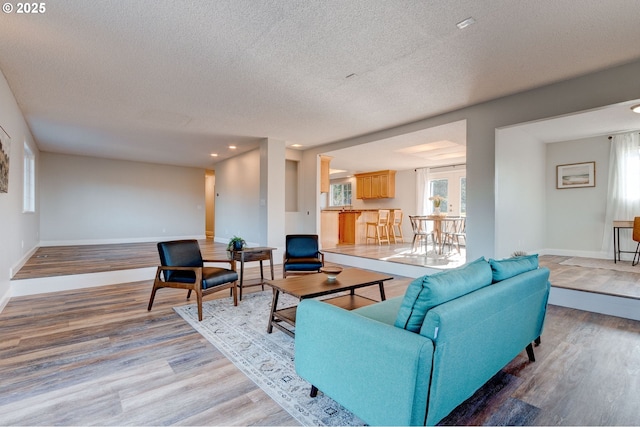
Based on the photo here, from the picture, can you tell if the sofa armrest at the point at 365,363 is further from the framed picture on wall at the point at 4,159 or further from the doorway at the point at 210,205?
the doorway at the point at 210,205

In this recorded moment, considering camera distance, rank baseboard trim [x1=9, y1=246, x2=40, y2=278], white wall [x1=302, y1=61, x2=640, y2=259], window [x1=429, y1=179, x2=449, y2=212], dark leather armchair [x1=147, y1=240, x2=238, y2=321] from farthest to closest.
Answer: window [x1=429, y1=179, x2=449, y2=212] < baseboard trim [x1=9, y1=246, x2=40, y2=278] < white wall [x1=302, y1=61, x2=640, y2=259] < dark leather armchair [x1=147, y1=240, x2=238, y2=321]

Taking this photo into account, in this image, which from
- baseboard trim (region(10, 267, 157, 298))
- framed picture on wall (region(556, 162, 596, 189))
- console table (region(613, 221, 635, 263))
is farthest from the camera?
framed picture on wall (region(556, 162, 596, 189))

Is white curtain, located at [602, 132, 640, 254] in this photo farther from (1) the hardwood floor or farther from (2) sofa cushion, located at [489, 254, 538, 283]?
(2) sofa cushion, located at [489, 254, 538, 283]

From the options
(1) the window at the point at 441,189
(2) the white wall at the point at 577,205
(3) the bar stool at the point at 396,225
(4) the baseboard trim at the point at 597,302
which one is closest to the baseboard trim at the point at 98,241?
(3) the bar stool at the point at 396,225

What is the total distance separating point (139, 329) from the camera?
2756 millimetres

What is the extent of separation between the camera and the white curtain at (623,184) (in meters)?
5.43

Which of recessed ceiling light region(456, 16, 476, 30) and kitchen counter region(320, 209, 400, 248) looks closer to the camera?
recessed ceiling light region(456, 16, 476, 30)

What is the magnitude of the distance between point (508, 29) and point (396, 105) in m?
1.88

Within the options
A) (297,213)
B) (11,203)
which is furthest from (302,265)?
(11,203)

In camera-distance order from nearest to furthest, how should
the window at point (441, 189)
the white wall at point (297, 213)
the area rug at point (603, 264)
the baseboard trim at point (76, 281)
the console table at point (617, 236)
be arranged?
the baseboard trim at point (76, 281) → the area rug at point (603, 264) → the console table at point (617, 236) → the white wall at point (297, 213) → the window at point (441, 189)

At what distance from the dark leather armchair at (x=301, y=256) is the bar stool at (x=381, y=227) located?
4145 mm

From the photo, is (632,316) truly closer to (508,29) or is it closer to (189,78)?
(508,29)

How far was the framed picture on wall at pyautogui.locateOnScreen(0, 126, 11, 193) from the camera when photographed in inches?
129

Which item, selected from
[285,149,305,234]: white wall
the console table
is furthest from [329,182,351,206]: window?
the console table
